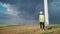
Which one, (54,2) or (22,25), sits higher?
(54,2)

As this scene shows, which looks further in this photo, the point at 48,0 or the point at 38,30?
the point at 48,0

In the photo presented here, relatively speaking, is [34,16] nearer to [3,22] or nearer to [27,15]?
[27,15]

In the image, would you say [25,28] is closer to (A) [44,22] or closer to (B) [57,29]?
(A) [44,22]

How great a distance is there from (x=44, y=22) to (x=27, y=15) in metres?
2.30

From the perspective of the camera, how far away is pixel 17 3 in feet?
63.4

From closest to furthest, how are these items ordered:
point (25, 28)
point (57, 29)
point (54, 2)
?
point (57, 29)
point (25, 28)
point (54, 2)

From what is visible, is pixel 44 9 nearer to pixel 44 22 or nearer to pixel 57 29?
pixel 44 22

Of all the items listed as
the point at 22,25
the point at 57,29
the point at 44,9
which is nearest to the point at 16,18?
the point at 22,25

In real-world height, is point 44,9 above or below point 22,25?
above

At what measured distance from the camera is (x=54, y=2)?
63.3 ft

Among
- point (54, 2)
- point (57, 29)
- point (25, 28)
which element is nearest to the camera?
point (57, 29)

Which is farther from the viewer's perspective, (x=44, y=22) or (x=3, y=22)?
(x=3, y=22)

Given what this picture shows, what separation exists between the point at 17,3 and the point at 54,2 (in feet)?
9.32

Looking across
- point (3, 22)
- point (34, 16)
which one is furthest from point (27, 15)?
point (3, 22)
